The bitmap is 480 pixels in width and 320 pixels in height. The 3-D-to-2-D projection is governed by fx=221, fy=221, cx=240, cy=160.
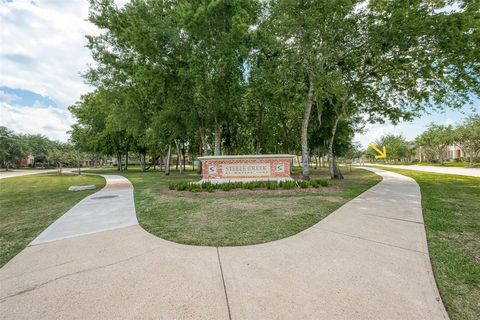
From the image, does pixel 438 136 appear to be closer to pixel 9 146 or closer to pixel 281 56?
Answer: pixel 281 56

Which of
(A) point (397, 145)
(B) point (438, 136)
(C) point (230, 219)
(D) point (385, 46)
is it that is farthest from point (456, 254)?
(A) point (397, 145)

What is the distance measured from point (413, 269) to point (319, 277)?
135 cm

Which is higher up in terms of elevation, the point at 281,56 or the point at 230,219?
the point at 281,56

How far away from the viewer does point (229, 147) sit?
76.4 feet

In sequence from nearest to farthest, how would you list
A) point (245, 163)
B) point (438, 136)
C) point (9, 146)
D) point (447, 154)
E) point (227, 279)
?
point (227, 279)
point (245, 163)
point (438, 136)
point (9, 146)
point (447, 154)

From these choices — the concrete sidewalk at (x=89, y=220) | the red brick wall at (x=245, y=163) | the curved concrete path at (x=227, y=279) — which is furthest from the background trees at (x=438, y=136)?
the concrete sidewalk at (x=89, y=220)

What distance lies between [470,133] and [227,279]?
43625 millimetres

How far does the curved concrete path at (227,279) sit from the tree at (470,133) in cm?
3927

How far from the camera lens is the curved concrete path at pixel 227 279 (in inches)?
86.6

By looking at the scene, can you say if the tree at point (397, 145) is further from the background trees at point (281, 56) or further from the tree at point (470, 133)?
the background trees at point (281, 56)

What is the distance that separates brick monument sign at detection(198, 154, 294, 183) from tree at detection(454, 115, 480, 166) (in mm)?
34927

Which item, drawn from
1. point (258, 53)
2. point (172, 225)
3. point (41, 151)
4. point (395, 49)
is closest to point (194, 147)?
point (258, 53)

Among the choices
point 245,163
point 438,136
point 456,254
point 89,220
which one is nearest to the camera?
point 456,254

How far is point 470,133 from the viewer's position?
3117cm
